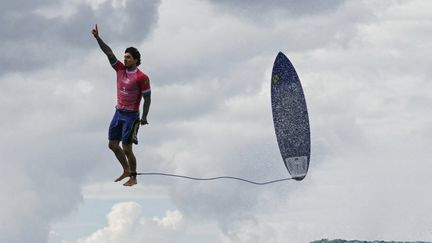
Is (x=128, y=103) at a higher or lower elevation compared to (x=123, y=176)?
higher

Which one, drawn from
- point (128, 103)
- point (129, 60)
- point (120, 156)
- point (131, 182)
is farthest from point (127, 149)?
point (129, 60)

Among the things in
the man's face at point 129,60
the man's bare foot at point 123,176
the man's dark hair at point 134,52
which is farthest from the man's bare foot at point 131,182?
the man's dark hair at point 134,52

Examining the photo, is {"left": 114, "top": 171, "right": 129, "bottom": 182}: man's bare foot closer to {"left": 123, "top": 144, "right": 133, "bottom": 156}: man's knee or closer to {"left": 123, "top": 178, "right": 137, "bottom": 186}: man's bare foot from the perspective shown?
{"left": 123, "top": 178, "right": 137, "bottom": 186}: man's bare foot

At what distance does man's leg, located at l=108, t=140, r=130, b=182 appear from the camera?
22.6 meters

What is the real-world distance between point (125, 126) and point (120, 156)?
3.53 ft

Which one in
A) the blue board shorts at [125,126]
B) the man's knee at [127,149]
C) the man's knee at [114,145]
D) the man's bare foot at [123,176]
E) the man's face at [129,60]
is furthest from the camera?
the man's bare foot at [123,176]

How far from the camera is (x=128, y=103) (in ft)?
73.2

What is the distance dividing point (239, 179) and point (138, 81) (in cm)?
452

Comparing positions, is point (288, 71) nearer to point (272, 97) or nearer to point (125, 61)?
point (272, 97)

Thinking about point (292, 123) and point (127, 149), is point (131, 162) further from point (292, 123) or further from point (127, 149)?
point (292, 123)

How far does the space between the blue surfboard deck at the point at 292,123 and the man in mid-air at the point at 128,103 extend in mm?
5385

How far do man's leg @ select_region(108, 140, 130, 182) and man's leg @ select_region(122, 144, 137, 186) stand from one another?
5.8 inches

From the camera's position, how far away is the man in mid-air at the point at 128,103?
2209 cm

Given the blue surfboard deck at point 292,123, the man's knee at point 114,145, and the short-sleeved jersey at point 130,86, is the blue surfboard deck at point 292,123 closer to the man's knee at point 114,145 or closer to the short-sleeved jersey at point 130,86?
the short-sleeved jersey at point 130,86
